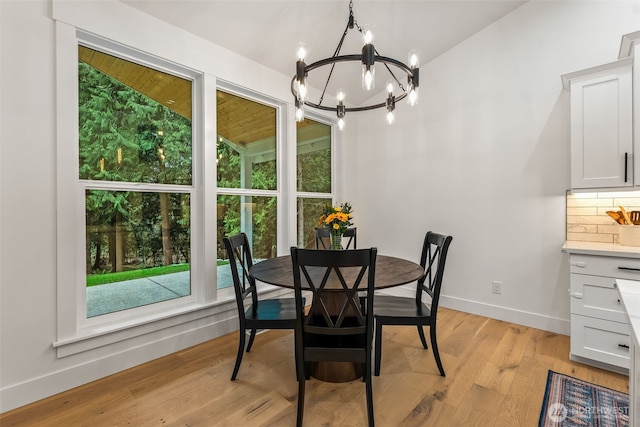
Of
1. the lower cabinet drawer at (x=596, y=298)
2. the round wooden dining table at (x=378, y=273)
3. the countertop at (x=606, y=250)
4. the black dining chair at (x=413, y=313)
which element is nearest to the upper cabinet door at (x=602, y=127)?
the countertop at (x=606, y=250)

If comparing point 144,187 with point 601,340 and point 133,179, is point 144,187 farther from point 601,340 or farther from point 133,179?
point 601,340

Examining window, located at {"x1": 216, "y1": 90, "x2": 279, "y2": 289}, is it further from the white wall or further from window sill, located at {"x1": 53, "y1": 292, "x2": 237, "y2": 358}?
the white wall

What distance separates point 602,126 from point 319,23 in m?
2.45

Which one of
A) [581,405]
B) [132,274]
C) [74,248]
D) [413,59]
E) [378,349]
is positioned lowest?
[581,405]

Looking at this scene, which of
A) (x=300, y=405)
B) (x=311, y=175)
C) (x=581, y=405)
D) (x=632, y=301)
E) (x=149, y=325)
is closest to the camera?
(x=632, y=301)

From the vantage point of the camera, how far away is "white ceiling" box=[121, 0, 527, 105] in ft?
7.76

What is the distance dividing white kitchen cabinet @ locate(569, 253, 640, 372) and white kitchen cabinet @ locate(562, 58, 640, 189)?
24.3 inches

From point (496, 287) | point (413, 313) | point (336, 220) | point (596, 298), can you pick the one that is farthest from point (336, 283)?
point (496, 287)

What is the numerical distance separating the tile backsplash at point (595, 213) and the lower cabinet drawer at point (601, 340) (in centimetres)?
80

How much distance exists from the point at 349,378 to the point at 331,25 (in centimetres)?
294

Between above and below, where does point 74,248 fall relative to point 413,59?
below

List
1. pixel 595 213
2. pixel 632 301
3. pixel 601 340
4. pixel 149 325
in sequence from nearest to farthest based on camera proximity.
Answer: pixel 632 301 < pixel 601 340 < pixel 149 325 < pixel 595 213

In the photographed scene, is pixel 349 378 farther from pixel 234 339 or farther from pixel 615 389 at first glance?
pixel 615 389

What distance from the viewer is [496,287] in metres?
3.13
